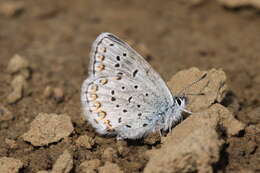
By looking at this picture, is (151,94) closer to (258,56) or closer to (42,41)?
(258,56)

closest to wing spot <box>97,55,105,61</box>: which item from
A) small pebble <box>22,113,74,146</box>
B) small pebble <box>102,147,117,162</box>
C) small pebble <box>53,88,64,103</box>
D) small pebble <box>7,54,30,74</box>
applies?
small pebble <box>22,113,74,146</box>

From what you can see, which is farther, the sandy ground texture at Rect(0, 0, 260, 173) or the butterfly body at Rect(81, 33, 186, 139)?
the butterfly body at Rect(81, 33, 186, 139)

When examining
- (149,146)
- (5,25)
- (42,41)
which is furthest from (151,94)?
(5,25)

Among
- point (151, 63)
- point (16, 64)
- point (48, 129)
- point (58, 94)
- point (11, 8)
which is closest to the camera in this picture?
point (48, 129)

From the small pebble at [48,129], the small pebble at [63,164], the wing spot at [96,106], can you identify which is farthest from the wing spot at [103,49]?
the small pebble at [63,164]

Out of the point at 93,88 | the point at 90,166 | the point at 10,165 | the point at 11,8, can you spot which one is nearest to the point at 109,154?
the point at 90,166

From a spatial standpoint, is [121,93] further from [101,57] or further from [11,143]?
[11,143]

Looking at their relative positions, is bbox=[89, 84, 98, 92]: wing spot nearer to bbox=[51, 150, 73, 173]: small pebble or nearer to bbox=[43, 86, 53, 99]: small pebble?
bbox=[51, 150, 73, 173]: small pebble

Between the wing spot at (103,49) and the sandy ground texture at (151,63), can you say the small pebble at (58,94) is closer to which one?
the sandy ground texture at (151,63)

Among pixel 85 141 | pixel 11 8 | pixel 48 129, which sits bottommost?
pixel 85 141
